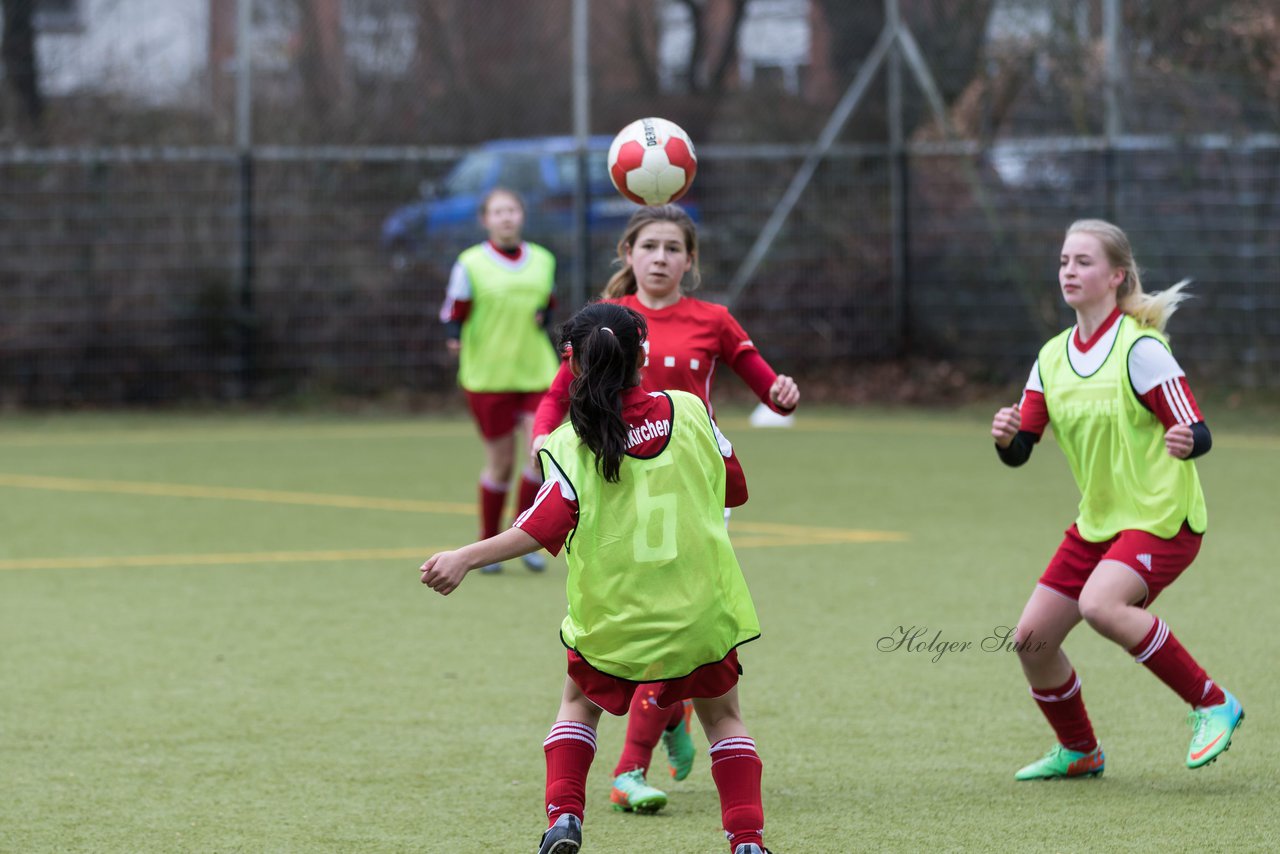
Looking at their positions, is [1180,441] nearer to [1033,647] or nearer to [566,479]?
[1033,647]

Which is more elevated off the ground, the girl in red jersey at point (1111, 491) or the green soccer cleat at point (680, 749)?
the girl in red jersey at point (1111, 491)

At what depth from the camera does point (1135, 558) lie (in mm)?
4316

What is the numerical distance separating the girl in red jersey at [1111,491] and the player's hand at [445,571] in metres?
1.71

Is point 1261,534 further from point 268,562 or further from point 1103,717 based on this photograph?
point 268,562

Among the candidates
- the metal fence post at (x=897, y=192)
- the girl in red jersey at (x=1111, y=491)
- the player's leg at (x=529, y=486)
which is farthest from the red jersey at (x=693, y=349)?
the metal fence post at (x=897, y=192)

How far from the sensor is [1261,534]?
8.32m

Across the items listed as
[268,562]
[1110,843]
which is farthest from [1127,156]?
[1110,843]

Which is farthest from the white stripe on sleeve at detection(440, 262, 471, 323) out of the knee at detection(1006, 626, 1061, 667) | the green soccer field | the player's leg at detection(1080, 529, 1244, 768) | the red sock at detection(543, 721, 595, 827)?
the red sock at detection(543, 721, 595, 827)

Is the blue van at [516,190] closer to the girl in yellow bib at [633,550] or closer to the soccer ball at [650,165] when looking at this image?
the soccer ball at [650,165]

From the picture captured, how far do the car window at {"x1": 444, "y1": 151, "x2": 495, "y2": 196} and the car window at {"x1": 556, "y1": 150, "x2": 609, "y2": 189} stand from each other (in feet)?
1.91

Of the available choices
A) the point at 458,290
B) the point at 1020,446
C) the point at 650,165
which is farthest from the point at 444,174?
the point at 1020,446

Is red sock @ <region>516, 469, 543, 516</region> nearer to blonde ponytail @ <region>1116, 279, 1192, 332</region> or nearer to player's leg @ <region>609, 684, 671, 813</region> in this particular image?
player's leg @ <region>609, 684, 671, 813</region>

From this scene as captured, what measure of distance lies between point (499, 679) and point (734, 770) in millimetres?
2214

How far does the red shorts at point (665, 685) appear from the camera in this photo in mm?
3600
